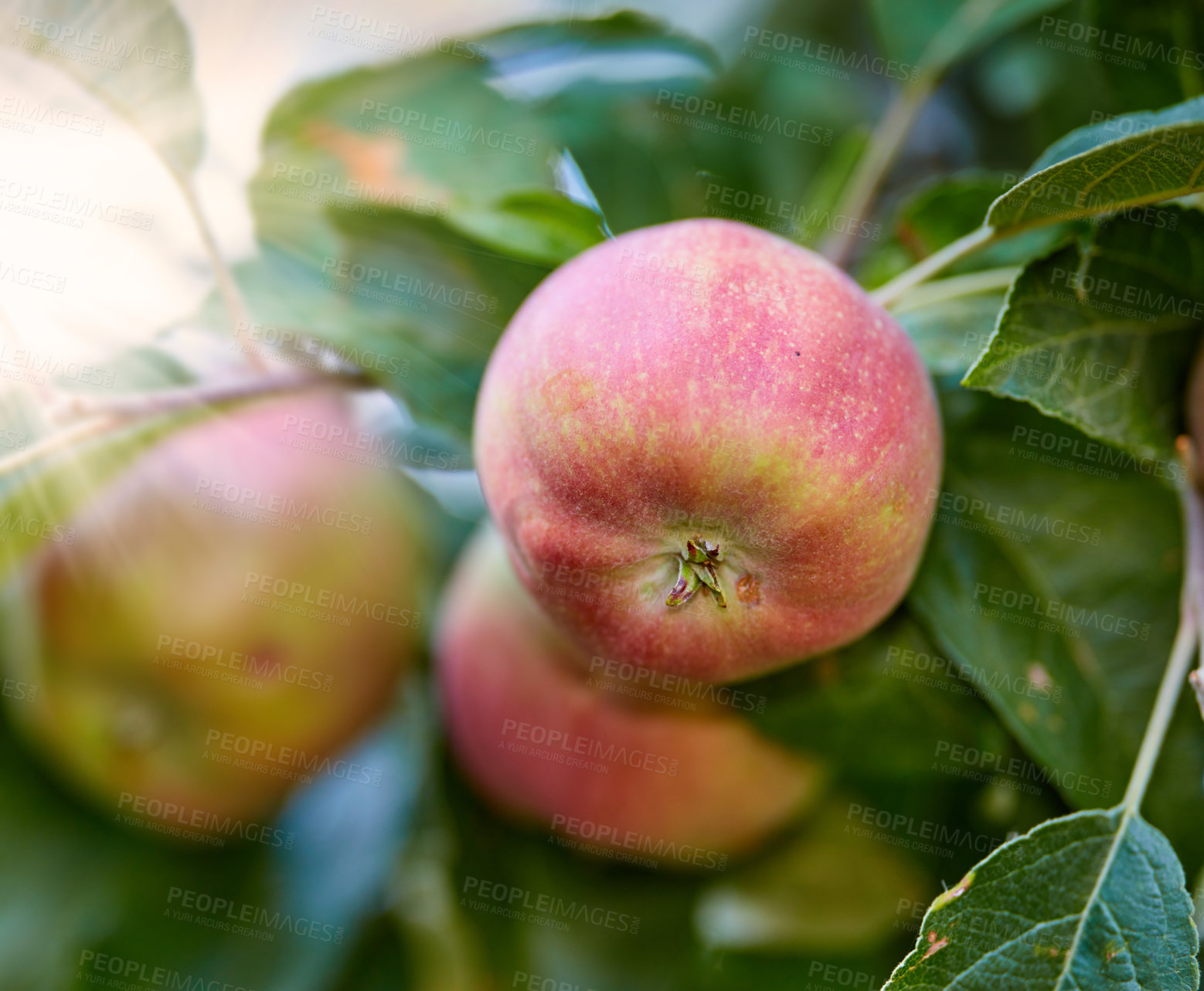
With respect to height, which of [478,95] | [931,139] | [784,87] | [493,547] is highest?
[478,95]

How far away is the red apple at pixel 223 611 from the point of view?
45.5 inches

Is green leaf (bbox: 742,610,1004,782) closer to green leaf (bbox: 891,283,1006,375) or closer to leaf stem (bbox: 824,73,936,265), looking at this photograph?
green leaf (bbox: 891,283,1006,375)

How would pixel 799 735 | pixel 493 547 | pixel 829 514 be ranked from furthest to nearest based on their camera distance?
1. pixel 493 547
2. pixel 799 735
3. pixel 829 514

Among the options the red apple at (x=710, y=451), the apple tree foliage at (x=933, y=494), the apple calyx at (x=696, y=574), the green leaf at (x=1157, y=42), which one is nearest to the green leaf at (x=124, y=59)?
the apple tree foliage at (x=933, y=494)

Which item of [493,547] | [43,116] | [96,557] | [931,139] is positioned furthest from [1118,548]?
[43,116]

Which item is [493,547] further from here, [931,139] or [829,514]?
[931,139]

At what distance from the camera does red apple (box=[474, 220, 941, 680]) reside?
2.11 feet

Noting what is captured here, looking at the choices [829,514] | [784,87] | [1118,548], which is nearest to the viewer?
[829,514]

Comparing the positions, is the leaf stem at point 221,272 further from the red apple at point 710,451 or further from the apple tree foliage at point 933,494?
the red apple at point 710,451

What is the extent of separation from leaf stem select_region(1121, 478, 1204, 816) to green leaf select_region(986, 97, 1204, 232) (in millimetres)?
272

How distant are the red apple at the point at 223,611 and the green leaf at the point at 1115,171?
717 millimetres

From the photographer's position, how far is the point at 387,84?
1.30m

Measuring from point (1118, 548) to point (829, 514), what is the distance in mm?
456

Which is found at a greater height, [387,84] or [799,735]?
[387,84]
